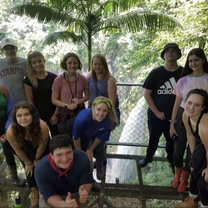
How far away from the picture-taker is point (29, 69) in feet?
9.10

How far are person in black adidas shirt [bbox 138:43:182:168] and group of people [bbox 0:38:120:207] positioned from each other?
0.44 meters

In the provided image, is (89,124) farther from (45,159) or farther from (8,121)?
(8,121)

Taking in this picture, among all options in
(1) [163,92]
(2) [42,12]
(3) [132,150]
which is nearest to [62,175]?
(1) [163,92]

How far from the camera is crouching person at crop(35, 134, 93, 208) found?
197 cm

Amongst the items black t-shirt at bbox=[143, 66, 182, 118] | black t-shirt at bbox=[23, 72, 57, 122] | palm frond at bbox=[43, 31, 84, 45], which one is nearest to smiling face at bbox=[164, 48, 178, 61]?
black t-shirt at bbox=[143, 66, 182, 118]

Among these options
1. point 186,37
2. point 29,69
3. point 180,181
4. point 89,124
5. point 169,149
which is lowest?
point 180,181

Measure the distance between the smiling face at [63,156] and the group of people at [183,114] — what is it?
1113 mm

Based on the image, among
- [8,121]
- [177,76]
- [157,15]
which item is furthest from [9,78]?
[157,15]

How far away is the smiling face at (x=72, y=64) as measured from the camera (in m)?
2.78

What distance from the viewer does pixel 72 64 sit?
109 inches

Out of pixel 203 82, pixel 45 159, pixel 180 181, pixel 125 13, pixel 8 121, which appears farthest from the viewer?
pixel 125 13

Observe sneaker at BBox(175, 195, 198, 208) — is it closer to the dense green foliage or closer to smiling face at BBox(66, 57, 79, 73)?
smiling face at BBox(66, 57, 79, 73)

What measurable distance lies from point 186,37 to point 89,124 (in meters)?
4.16

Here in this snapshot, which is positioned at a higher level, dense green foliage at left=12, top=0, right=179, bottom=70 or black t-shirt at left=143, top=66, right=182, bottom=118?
dense green foliage at left=12, top=0, right=179, bottom=70
